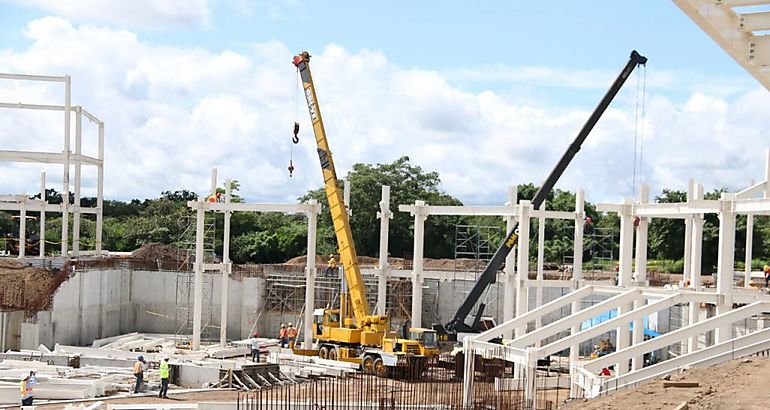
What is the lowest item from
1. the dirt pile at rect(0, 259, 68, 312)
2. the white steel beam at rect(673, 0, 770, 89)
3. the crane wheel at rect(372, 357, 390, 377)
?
the crane wheel at rect(372, 357, 390, 377)

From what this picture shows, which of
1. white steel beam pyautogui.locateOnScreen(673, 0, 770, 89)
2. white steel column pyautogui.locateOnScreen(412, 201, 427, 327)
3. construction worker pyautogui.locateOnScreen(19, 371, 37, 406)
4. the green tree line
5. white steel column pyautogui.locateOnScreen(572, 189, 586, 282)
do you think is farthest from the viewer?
the green tree line

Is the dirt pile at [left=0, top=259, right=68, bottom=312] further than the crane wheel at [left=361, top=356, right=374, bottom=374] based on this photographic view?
Yes

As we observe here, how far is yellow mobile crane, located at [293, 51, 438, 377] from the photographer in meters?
28.4

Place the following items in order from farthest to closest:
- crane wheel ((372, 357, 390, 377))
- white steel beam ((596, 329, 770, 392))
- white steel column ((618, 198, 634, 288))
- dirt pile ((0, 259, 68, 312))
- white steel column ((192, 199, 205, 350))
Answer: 1. dirt pile ((0, 259, 68, 312))
2. white steel column ((192, 199, 205, 350))
3. crane wheel ((372, 357, 390, 377))
4. white steel column ((618, 198, 634, 288))
5. white steel beam ((596, 329, 770, 392))

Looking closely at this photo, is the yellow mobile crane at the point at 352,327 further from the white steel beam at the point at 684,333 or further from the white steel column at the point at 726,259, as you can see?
the white steel column at the point at 726,259

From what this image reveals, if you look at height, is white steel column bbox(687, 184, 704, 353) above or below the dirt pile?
above

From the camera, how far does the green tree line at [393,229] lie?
180ft

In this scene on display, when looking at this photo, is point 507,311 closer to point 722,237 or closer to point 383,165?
point 722,237

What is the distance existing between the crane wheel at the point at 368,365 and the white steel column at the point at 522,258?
14.6 feet

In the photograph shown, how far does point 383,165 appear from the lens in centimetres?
6281

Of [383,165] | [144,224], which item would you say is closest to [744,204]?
[383,165]

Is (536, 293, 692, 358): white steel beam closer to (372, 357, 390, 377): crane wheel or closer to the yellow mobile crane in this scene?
the yellow mobile crane

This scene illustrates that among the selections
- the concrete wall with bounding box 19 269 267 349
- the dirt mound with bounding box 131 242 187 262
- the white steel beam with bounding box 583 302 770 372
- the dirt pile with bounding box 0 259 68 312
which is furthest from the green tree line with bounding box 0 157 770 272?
the white steel beam with bounding box 583 302 770 372

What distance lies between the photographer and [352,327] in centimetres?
3066
